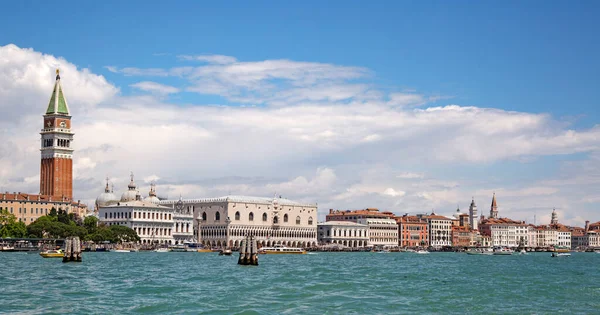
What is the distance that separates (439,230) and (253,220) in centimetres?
4445

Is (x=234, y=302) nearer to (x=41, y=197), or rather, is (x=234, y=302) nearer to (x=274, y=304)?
(x=274, y=304)

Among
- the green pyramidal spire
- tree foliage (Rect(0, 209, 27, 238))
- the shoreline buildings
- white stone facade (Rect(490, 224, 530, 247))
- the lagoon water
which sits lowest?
white stone facade (Rect(490, 224, 530, 247))

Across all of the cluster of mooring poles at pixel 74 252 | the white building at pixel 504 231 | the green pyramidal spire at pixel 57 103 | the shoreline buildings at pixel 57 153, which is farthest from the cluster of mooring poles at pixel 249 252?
the white building at pixel 504 231

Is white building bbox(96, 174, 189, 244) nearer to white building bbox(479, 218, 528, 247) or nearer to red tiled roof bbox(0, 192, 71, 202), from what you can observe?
red tiled roof bbox(0, 192, 71, 202)

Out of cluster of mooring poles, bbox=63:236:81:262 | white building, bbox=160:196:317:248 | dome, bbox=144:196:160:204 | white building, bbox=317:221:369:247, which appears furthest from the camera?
white building, bbox=317:221:369:247

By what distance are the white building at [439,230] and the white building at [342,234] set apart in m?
18.3

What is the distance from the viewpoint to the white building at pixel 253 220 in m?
130

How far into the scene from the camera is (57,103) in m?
122

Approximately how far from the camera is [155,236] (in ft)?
394

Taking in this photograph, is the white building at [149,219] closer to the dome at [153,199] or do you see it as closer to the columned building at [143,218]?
the columned building at [143,218]

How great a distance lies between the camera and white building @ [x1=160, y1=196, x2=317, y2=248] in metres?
130

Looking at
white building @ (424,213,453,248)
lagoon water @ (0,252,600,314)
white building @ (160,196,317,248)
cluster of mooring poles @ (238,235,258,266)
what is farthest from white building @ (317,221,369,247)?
lagoon water @ (0,252,600,314)

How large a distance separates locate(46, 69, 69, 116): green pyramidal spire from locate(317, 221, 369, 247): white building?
46336 mm

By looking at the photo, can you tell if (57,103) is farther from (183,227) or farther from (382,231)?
(382,231)
